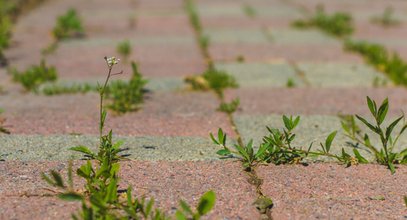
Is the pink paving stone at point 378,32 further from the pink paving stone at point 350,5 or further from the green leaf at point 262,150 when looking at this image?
the green leaf at point 262,150

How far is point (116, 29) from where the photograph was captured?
612 cm

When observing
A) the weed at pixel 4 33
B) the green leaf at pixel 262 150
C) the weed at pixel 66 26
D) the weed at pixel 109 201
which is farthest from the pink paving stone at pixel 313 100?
the weed at pixel 66 26

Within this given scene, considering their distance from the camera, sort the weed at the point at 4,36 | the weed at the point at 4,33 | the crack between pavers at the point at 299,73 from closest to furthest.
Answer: the crack between pavers at the point at 299,73, the weed at the point at 4,36, the weed at the point at 4,33

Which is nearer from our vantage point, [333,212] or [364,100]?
[333,212]

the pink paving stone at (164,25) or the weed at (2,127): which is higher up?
the weed at (2,127)

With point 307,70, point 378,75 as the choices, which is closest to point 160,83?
point 307,70

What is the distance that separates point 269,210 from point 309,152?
508mm

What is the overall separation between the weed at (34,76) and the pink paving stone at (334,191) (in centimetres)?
196

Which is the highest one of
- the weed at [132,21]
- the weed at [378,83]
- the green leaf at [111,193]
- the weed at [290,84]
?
the green leaf at [111,193]

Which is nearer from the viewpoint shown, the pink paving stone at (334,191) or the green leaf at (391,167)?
the pink paving stone at (334,191)

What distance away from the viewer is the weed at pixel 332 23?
6.07 metres

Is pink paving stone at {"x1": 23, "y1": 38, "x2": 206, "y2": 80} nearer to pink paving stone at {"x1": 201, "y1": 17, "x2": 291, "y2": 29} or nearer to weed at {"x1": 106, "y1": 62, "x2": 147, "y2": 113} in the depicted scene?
weed at {"x1": 106, "y1": 62, "x2": 147, "y2": 113}

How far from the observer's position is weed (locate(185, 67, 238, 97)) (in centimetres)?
401

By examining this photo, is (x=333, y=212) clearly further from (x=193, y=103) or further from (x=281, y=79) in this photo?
(x=281, y=79)
